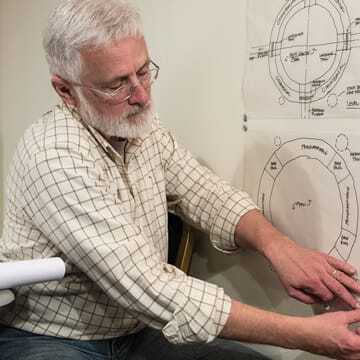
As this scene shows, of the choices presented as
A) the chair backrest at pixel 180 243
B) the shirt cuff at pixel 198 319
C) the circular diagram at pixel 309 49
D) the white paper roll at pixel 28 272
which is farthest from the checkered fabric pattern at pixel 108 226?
the circular diagram at pixel 309 49

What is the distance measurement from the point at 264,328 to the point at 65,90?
0.71 meters

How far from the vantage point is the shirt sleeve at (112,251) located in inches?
40.6

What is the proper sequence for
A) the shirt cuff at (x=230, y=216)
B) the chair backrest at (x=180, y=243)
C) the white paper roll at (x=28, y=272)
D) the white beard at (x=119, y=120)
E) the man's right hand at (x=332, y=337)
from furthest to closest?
the chair backrest at (x=180, y=243) < the shirt cuff at (x=230, y=216) < the white beard at (x=119, y=120) < the man's right hand at (x=332, y=337) < the white paper roll at (x=28, y=272)

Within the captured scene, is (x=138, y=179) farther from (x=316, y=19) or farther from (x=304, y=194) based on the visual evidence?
(x=316, y=19)

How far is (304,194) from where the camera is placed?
1.28 metres

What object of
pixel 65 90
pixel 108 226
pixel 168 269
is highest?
pixel 65 90

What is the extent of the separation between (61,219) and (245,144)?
591 mm

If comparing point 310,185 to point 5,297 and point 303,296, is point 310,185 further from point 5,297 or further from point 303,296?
A: point 5,297

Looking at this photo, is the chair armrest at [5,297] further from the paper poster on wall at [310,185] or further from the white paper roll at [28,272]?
the paper poster on wall at [310,185]

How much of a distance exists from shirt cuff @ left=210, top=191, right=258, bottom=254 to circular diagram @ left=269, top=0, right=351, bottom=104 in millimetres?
284

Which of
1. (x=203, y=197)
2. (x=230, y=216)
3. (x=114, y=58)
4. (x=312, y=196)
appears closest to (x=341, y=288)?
(x=312, y=196)

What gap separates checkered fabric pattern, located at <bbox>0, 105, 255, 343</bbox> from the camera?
104cm

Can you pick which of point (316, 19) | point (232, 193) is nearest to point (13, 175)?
point (232, 193)

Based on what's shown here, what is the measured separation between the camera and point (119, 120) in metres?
1.22
